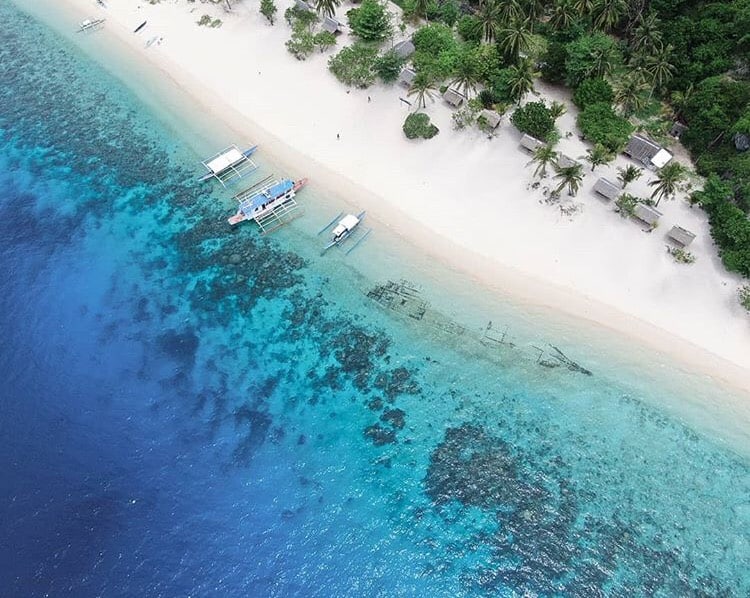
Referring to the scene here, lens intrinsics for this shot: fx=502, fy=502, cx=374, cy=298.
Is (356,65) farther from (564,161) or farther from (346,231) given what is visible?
(564,161)

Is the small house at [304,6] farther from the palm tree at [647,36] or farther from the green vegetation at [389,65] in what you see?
the palm tree at [647,36]

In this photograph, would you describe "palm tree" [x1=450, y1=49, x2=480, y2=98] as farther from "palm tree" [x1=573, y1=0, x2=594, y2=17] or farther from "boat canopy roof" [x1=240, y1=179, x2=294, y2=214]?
"boat canopy roof" [x1=240, y1=179, x2=294, y2=214]

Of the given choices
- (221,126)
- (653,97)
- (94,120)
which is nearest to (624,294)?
(653,97)

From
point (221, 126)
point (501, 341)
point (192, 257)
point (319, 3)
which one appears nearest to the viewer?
point (501, 341)

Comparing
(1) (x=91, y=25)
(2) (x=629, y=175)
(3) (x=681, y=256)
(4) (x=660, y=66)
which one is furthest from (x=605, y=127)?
(1) (x=91, y=25)

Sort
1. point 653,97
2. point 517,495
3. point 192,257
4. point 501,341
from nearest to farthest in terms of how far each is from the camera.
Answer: point 517,495
point 501,341
point 192,257
point 653,97

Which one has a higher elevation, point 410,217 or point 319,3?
point 319,3

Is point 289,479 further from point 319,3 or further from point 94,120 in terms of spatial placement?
point 319,3
